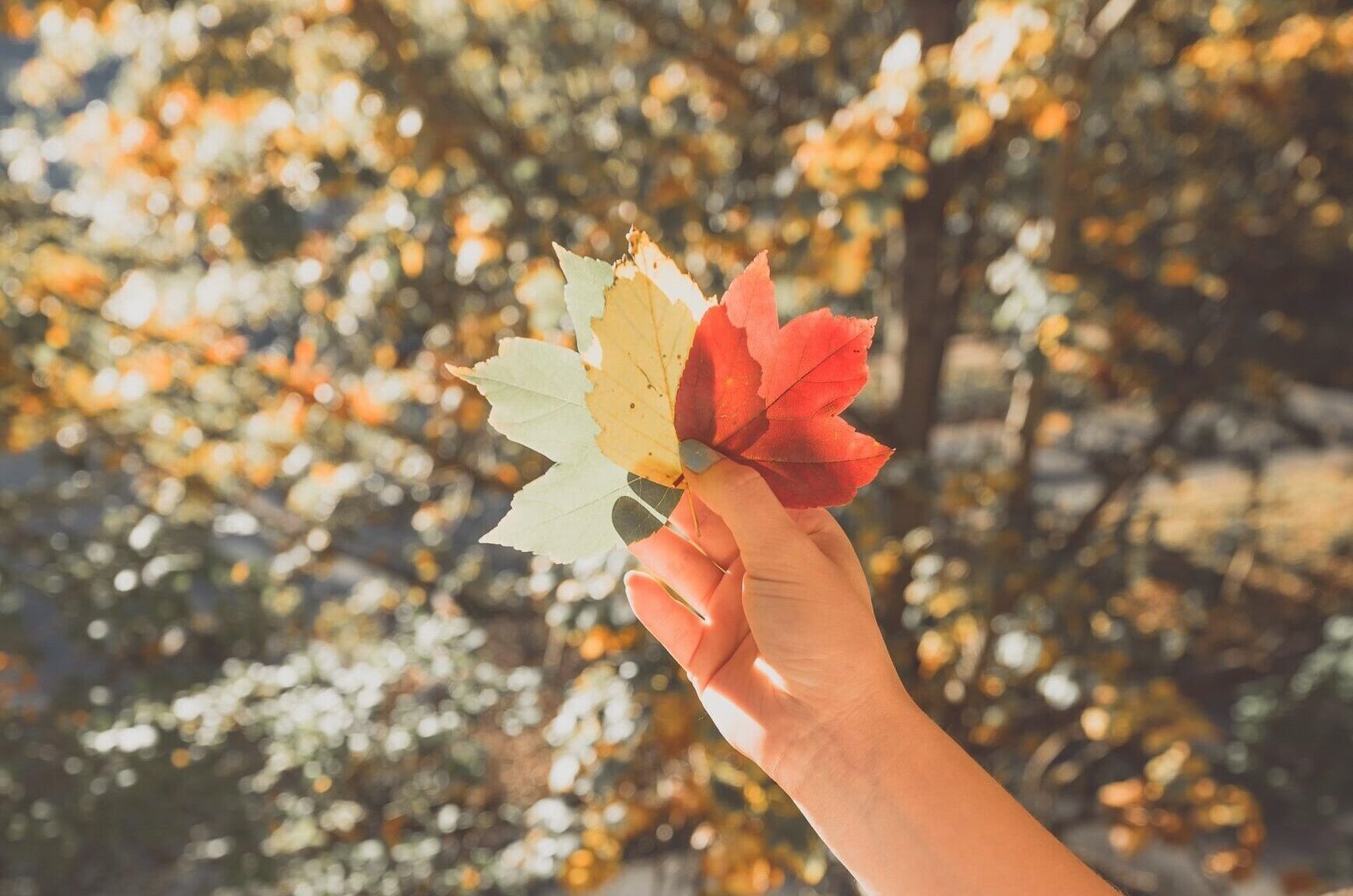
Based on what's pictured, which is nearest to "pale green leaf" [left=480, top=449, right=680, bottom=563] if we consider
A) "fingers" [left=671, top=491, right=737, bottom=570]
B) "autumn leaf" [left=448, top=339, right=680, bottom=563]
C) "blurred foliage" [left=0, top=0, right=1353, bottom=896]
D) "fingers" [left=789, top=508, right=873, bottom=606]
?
"autumn leaf" [left=448, top=339, right=680, bottom=563]

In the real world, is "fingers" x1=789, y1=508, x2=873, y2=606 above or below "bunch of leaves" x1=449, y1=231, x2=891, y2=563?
below

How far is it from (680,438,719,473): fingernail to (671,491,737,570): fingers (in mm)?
121

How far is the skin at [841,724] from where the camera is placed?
2.15 feet

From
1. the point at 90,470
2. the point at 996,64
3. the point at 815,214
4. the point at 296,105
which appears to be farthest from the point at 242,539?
the point at 996,64

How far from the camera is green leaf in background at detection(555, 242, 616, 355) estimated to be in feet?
1.68

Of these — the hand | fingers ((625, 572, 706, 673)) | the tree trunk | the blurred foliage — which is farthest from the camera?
the tree trunk

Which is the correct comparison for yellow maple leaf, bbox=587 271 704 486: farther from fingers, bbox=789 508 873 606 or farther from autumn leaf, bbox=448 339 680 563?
fingers, bbox=789 508 873 606

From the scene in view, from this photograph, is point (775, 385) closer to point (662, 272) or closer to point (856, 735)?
point (662, 272)

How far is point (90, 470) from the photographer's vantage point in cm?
255

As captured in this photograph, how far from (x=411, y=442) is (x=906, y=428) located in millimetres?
1489

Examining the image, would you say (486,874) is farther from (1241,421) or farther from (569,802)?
(1241,421)

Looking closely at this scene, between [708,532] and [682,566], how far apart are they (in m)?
0.08

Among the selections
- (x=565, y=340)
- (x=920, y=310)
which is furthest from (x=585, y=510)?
(x=920, y=310)

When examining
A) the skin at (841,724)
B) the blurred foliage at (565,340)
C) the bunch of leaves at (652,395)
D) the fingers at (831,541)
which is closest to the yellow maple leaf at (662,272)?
the bunch of leaves at (652,395)
